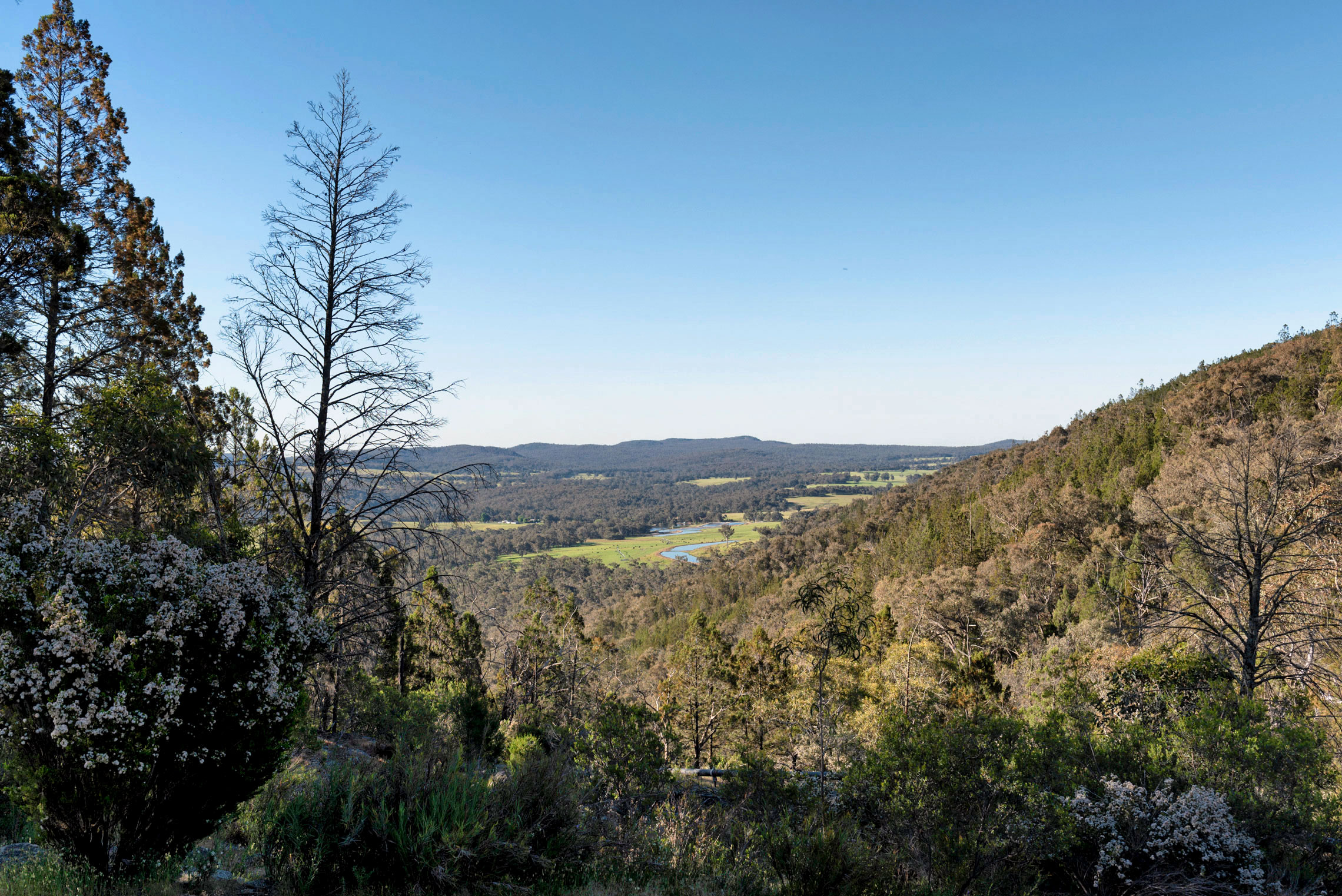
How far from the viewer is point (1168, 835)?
6.61 m

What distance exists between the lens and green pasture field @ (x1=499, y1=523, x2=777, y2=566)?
373ft

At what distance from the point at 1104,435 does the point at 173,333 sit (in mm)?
67478

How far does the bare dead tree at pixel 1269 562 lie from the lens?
37.3 feet

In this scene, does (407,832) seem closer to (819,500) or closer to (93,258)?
(93,258)

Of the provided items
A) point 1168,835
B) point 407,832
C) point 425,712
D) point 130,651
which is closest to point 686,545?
point 425,712

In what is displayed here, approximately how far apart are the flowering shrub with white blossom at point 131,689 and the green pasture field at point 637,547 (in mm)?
Result: 97755

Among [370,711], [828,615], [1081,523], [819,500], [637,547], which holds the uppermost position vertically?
[828,615]

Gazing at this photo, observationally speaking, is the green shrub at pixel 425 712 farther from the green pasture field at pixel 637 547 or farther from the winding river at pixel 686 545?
the winding river at pixel 686 545

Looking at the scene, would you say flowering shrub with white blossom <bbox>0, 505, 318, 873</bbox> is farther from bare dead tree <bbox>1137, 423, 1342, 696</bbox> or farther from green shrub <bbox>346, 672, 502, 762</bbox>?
bare dead tree <bbox>1137, 423, 1342, 696</bbox>

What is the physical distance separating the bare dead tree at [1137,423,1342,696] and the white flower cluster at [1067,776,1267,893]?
564 cm

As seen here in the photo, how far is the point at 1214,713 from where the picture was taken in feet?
26.2

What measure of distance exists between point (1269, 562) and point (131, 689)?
60.0 ft

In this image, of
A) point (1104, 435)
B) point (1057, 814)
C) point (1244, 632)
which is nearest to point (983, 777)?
point (1057, 814)

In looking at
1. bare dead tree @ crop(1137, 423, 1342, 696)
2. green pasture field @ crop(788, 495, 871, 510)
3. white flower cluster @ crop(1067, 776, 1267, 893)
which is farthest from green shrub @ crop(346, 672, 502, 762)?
green pasture field @ crop(788, 495, 871, 510)
